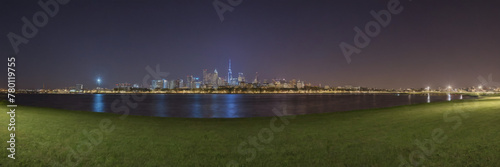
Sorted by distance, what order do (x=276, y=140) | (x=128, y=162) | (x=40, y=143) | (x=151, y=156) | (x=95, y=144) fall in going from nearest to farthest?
(x=128, y=162)
(x=151, y=156)
(x=40, y=143)
(x=95, y=144)
(x=276, y=140)

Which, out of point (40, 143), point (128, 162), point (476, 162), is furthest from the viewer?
point (40, 143)

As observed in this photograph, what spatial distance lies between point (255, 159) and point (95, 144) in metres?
5.55

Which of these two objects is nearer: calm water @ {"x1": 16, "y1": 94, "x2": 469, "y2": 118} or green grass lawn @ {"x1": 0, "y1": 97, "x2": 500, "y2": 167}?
green grass lawn @ {"x1": 0, "y1": 97, "x2": 500, "y2": 167}

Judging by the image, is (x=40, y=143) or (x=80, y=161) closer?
(x=80, y=161)

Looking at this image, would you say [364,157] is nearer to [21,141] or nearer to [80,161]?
[80,161]

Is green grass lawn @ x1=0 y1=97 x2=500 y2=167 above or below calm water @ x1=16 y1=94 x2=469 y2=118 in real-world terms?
Answer: above

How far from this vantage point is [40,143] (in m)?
9.13

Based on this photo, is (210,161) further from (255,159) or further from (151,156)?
(151,156)

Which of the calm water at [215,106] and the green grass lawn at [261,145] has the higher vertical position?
the green grass lawn at [261,145]

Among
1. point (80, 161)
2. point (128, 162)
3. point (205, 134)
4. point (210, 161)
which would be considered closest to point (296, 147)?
point (210, 161)

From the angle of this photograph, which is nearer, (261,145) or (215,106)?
(261,145)

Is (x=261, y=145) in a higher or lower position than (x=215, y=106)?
higher

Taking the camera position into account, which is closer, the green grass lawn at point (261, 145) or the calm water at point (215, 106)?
the green grass lawn at point (261, 145)

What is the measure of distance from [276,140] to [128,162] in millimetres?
5146
